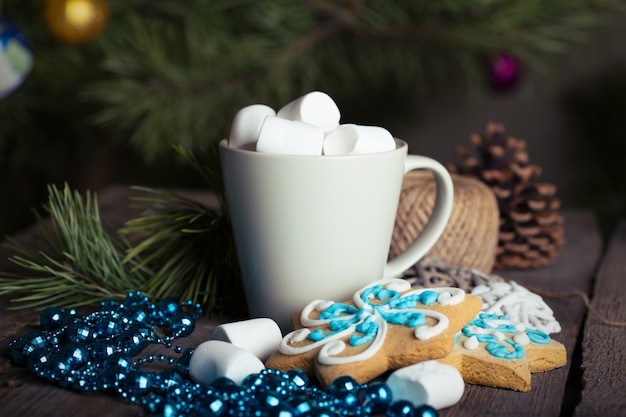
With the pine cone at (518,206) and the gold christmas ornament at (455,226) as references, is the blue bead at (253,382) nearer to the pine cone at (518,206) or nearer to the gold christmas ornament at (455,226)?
the gold christmas ornament at (455,226)

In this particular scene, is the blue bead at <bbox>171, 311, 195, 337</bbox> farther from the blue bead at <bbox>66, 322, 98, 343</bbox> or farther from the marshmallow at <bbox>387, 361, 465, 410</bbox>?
the marshmallow at <bbox>387, 361, 465, 410</bbox>

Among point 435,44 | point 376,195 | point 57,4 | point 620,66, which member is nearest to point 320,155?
point 376,195

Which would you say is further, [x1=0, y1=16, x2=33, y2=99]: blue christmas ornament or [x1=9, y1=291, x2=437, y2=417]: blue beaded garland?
[x1=0, y1=16, x2=33, y2=99]: blue christmas ornament

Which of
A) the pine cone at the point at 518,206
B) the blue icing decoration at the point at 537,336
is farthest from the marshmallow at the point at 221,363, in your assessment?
the pine cone at the point at 518,206

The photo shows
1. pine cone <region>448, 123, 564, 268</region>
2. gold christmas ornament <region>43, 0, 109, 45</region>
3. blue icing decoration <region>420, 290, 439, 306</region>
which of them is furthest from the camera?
gold christmas ornament <region>43, 0, 109, 45</region>

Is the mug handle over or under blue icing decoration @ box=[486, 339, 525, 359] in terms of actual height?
over

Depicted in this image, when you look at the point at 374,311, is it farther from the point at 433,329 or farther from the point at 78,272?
the point at 78,272

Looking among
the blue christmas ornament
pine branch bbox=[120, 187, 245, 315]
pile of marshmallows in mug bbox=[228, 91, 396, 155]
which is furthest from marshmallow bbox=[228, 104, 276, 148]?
the blue christmas ornament
